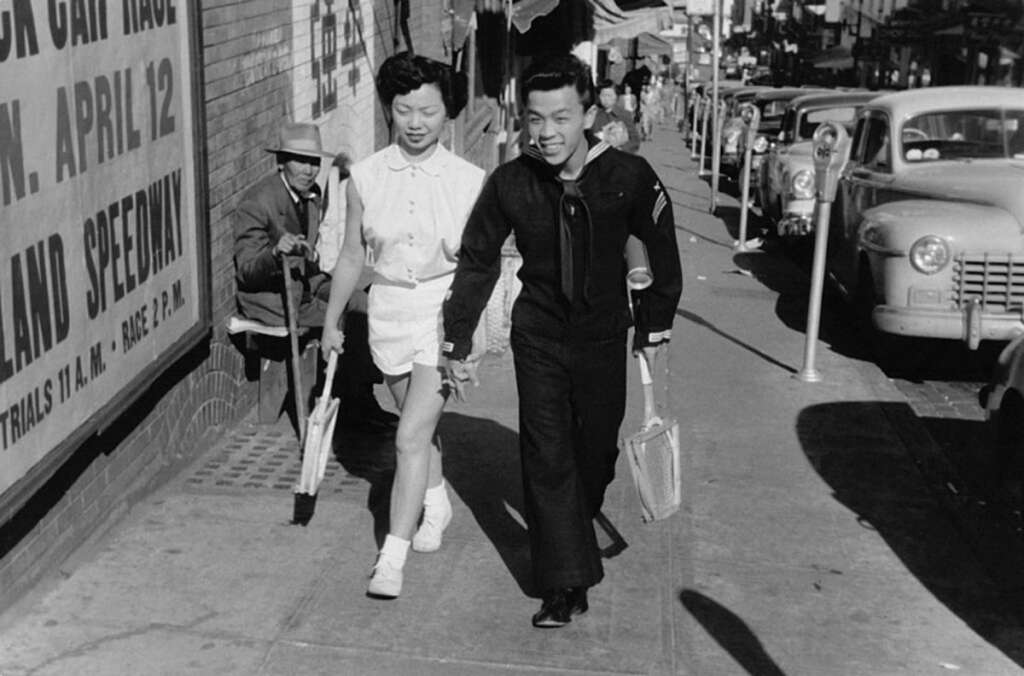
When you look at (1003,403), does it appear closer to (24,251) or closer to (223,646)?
(223,646)

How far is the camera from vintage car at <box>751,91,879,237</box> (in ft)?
51.2

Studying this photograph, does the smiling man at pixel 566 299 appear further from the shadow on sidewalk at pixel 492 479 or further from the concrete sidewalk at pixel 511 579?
the shadow on sidewalk at pixel 492 479

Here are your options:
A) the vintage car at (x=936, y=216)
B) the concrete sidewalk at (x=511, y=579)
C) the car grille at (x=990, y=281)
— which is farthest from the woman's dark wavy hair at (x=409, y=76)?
the car grille at (x=990, y=281)

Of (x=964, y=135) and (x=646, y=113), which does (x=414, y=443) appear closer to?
(x=964, y=135)

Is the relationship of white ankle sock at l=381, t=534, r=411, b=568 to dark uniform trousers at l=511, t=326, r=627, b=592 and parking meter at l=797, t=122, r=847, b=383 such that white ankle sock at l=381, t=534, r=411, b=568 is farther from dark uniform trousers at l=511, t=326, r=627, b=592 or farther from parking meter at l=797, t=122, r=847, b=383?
parking meter at l=797, t=122, r=847, b=383

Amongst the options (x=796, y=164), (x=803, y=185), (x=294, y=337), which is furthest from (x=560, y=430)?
(x=796, y=164)

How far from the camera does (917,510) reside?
21.2 feet

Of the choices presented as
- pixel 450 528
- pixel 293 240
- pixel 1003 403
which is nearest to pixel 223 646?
pixel 450 528

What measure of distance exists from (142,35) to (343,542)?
2.12 metres

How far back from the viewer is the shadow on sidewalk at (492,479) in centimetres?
570

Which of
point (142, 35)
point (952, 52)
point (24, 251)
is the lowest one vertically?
point (952, 52)

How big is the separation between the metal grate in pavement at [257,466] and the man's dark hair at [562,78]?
238cm

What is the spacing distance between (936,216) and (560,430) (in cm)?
549

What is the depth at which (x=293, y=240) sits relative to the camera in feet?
20.9
